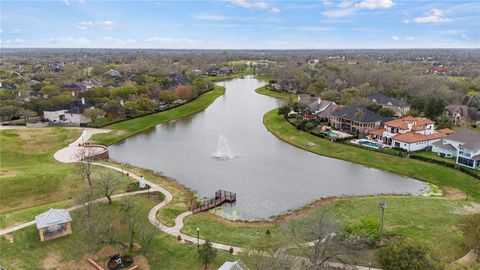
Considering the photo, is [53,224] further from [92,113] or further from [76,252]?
[92,113]

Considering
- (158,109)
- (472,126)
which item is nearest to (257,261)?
(472,126)

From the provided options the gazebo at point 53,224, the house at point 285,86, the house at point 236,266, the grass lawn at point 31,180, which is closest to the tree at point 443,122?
the grass lawn at point 31,180

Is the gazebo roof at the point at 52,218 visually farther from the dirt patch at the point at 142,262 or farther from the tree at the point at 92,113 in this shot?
the tree at the point at 92,113

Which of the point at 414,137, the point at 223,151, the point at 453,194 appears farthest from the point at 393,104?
the point at 223,151

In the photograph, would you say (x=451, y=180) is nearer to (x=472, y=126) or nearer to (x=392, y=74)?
(x=472, y=126)

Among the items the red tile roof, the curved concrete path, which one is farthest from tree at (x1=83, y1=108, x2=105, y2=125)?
the red tile roof
